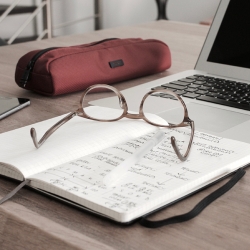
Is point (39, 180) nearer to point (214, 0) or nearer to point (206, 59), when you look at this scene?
point (206, 59)

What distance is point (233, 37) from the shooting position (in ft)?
3.84

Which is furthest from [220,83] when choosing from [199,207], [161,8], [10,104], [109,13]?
[109,13]

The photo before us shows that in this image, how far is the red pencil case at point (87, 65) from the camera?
3.36ft

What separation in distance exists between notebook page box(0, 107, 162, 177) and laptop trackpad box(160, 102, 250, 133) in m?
0.12

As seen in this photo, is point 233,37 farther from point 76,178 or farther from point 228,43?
point 76,178

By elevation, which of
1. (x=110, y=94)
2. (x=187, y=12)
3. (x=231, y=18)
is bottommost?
(x=187, y=12)

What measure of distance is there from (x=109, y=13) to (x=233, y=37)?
11.8ft

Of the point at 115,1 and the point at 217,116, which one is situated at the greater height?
the point at 217,116

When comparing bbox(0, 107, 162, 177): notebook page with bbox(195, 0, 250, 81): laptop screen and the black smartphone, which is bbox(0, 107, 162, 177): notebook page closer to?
the black smartphone

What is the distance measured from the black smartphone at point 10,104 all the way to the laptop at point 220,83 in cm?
13

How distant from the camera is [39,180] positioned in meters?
0.60

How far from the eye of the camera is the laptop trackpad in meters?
0.84

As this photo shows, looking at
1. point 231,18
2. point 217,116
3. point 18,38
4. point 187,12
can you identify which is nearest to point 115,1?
point 187,12

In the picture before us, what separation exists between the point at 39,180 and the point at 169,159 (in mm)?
171
